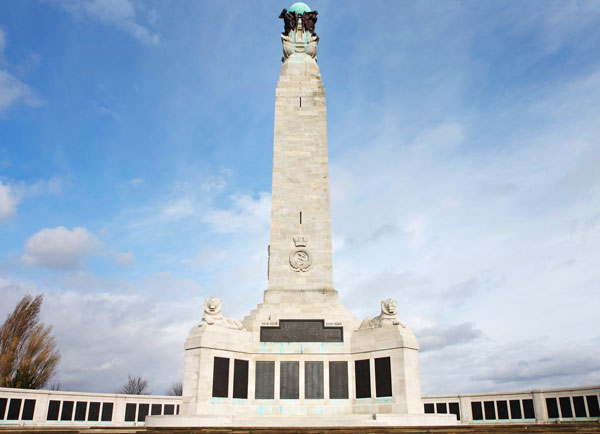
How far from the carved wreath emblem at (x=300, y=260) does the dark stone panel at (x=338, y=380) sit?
5312 mm

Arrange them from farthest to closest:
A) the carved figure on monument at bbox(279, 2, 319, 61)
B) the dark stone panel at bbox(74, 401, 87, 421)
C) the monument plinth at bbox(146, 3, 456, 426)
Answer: the carved figure on monument at bbox(279, 2, 319, 61) < the dark stone panel at bbox(74, 401, 87, 421) < the monument plinth at bbox(146, 3, 456, 426)

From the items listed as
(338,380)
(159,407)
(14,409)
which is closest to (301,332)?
(338,380)

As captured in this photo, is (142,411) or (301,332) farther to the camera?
(142,411)

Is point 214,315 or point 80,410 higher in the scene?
point 214,315

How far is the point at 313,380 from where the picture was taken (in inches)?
868

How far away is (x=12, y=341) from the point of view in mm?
33594

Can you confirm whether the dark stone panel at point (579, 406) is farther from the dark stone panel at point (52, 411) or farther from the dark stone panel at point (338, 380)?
the dark stone panel at point (52, 411)

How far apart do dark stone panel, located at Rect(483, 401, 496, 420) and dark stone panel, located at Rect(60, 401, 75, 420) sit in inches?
956

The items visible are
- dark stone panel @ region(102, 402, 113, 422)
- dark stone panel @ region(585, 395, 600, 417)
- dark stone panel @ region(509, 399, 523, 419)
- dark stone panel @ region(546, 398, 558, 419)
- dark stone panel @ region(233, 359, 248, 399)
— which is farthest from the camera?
dark stone panel @ region(102, 402, 113, 422)

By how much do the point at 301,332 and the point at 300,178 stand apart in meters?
9.02

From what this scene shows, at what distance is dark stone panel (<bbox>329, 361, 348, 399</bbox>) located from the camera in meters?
21.9

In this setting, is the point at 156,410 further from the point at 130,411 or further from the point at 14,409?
the point at 14,409

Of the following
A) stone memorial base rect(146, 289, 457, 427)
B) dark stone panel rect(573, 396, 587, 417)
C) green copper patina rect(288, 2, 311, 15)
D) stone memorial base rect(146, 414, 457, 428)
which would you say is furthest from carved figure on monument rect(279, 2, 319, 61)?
dark stone panel rect(573, 396, 587, 417)

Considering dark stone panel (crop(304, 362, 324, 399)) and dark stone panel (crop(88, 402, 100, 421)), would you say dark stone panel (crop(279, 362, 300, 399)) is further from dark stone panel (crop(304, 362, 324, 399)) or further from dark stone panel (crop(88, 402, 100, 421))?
dark stone panel (crop(88, 402, 100, 421))
